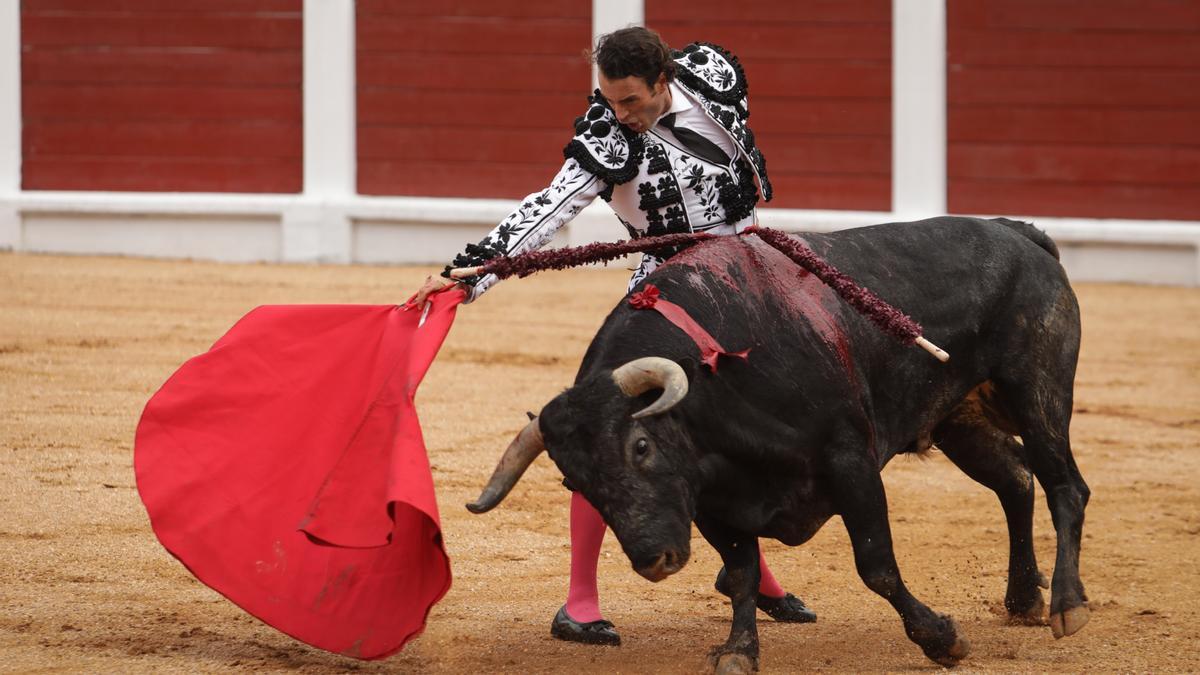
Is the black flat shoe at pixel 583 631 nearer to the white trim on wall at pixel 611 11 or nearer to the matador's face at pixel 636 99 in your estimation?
the matador's face at pixel 636 99

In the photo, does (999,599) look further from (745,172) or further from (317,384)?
(317,384)

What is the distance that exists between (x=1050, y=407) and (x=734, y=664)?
90 centimetres

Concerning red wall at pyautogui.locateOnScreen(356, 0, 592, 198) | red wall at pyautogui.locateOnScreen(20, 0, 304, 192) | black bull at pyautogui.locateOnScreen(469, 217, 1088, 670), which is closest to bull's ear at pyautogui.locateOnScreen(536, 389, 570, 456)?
black bull at pyautogui.locateOnScreen(469, 217, 1088, 670)

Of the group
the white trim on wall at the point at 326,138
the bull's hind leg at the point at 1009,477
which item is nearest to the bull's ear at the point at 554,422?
the bull's hind leg at the point at 1009,477

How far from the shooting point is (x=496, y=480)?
9.88 feet

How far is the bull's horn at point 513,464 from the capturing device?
2.97 metres

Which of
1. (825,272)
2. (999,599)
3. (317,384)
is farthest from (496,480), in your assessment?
(999,599)

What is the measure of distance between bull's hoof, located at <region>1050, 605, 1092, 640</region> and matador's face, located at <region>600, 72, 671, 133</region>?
123cm

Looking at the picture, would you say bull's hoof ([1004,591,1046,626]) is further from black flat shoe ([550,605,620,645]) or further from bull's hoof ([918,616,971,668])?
black flat shoe ([550,605,620,645])

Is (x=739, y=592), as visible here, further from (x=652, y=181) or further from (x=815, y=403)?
(x=652, y=181)

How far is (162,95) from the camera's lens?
1011cm

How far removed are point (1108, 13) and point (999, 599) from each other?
6.46 meters

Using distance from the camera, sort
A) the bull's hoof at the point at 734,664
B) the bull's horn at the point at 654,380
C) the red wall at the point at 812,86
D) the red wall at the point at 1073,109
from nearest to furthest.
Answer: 1. the bull's horn at the point at 654,380
2. the bull's hoof at the point at 734,664
3. the red wall at the point at 1073,109
4. the red wall at the point at 812,86

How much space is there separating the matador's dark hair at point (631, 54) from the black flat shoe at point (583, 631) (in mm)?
1068
